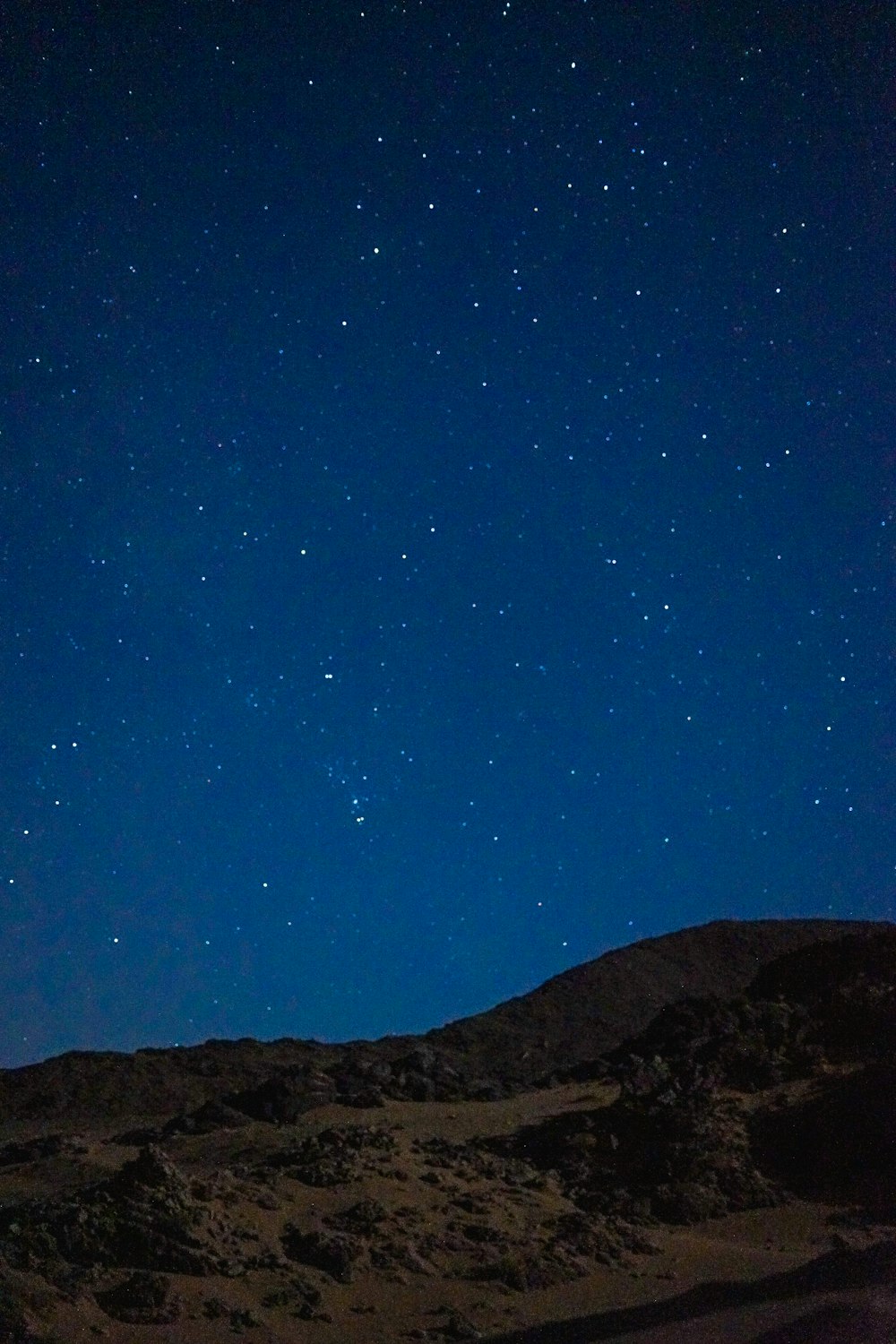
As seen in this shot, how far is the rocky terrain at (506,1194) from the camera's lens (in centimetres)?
1311

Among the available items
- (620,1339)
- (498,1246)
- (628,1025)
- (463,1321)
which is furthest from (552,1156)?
(628,1025)

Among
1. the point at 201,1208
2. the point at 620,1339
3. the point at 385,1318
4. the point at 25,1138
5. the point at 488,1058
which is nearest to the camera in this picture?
the point at 620,1339

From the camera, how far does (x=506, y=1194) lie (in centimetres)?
1920

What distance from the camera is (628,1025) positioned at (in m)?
47.6

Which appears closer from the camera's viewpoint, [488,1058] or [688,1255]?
[688,1255]

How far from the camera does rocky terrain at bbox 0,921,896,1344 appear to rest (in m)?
13.1

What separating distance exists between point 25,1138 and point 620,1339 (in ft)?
67.6

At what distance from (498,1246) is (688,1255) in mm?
2830

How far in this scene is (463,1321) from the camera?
13.7 m

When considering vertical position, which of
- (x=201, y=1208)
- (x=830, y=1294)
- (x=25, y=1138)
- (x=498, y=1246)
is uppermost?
(x=25, y=1138)

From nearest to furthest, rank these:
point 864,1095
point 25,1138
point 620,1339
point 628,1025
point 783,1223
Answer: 1. point 620,1339
2. point 783,1223
3. point 864,1095
4. point 25,1138
5. point 628,1025

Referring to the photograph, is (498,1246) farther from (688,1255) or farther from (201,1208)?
(201,1208)

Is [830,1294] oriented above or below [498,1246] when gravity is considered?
below

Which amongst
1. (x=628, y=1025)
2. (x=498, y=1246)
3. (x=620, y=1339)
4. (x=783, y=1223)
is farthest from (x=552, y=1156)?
(x=628, y=1025)
